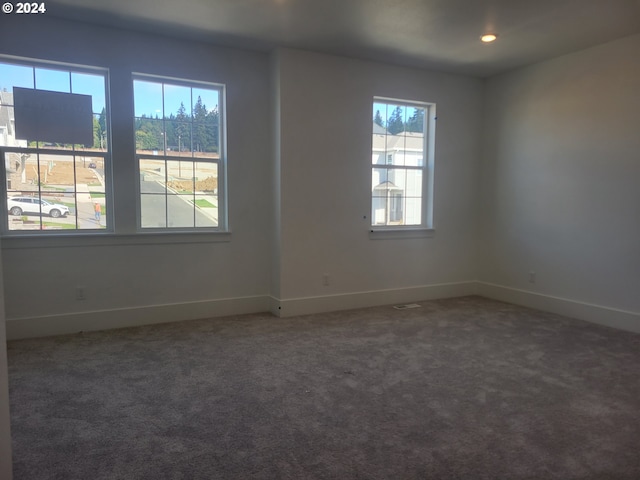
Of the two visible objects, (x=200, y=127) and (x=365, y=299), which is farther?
(x=365, y=299)

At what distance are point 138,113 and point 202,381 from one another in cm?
272

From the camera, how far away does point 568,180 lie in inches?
180

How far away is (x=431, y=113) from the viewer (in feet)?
17.4

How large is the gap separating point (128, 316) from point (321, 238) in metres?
2.15

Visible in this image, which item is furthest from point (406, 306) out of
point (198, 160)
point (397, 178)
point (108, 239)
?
point (108, 239)

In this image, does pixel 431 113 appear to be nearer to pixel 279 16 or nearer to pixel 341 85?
pixel 341 85

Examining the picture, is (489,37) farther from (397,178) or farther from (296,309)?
(296,309)

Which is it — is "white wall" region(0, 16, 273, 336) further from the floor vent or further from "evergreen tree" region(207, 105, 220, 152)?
the floor vent

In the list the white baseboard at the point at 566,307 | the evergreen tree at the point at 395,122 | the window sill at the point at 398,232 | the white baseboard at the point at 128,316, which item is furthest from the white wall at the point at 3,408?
the white baseboard at the point at 566,307

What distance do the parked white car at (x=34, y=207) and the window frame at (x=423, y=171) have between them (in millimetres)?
3240

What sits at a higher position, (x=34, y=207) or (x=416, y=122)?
(x=416, y=122)

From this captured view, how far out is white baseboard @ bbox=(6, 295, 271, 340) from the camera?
373cm

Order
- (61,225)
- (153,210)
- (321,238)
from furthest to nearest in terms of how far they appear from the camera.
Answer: (321,238)
(153,210)
(61,225)

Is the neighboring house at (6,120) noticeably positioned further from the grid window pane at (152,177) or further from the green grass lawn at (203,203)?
the green grass lawn at (203,203)
